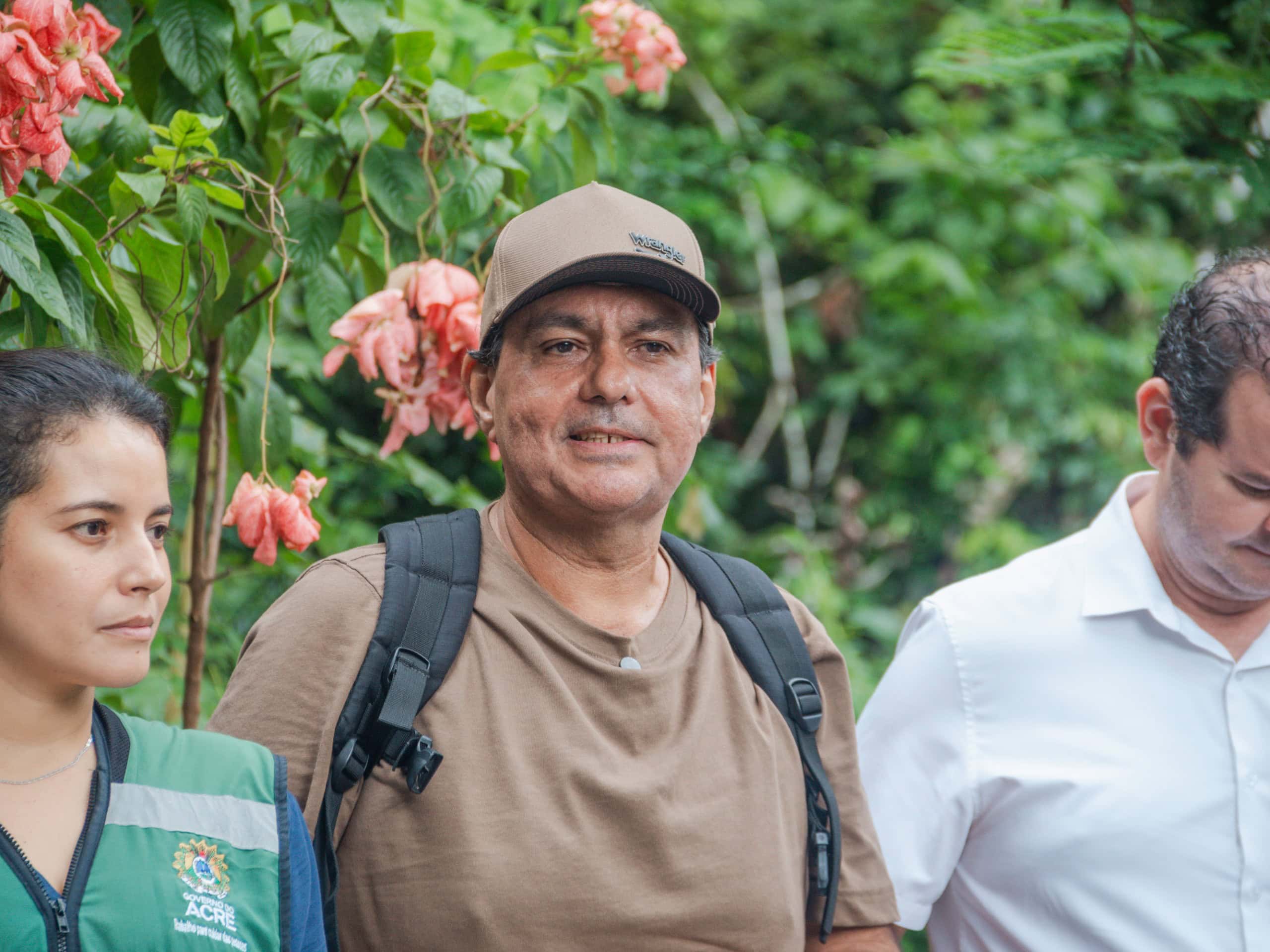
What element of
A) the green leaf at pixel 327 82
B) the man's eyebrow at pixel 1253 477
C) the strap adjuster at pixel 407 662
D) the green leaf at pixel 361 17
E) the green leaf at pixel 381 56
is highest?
the green leaf at pixel 361 17

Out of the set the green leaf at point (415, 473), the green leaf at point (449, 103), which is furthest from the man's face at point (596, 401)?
the green leaf at point (415, 473)

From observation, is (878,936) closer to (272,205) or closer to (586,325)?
(586,325)

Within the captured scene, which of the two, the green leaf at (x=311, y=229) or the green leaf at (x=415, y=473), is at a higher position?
the green leaf at (x=311, y=229)

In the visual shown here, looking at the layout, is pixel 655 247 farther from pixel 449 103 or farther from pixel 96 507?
pixel 96 507

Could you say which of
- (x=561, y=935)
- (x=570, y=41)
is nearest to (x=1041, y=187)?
(x=570, y=41)

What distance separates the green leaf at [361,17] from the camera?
215 cm

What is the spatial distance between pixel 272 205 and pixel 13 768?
960 millimetres

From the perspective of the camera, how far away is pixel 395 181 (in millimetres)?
2240

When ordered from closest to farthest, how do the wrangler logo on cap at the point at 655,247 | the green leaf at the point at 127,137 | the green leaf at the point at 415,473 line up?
the wrangler logo on cap at the point at 655,247 < the green leaf at the point at 127,137 < the green leaf at the point at 415,473

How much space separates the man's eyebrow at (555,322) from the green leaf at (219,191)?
453 millimetres

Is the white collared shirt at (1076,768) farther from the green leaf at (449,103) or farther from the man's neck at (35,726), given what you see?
the man's neck at (35,726)

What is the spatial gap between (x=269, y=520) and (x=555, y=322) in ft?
1.86

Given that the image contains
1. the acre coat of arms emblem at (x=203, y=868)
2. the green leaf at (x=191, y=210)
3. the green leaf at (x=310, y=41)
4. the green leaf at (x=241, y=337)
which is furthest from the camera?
the green leaf at (x=241, y=337)

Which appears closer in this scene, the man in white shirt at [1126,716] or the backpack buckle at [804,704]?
the backpack buckle at [804,704]
